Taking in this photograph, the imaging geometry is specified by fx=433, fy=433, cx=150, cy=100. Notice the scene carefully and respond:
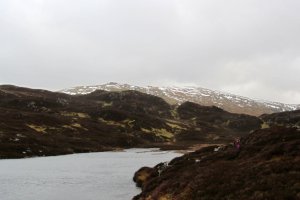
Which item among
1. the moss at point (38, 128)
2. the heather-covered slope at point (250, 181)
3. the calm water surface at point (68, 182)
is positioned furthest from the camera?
the moss at point (38, 128)

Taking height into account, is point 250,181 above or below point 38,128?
below

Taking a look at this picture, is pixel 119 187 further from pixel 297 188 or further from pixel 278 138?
Answer: pixel 297 188

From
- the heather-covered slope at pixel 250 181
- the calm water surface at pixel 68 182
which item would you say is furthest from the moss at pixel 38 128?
the heather-covered slope at pixel 250 181

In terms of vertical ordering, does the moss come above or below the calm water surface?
above

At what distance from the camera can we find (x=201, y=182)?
36625 millimetres

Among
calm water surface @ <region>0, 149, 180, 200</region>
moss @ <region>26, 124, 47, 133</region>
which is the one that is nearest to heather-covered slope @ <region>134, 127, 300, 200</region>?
calm water surface @ <region>0, 149, 180, 200</region>

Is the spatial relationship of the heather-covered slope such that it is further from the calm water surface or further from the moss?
the moss

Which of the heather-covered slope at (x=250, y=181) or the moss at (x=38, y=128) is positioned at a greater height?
the moss at (x=38, y=128)

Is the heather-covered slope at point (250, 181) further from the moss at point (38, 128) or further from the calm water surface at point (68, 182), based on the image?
the moss at point (38, 128)

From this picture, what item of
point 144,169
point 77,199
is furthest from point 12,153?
point 77,199

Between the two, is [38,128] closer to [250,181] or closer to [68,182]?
[68,182]

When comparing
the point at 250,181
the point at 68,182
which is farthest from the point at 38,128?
the point at 250,181

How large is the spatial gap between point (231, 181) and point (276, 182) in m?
5.05

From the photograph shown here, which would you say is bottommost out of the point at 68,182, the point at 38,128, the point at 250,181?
the point at 68,182
